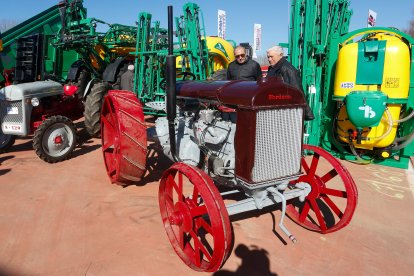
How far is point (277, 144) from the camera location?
233cm

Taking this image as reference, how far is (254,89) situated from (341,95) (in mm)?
3127

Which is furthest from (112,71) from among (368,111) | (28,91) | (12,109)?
(368,111)

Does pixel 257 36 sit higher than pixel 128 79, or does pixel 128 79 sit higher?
pixel 257 36

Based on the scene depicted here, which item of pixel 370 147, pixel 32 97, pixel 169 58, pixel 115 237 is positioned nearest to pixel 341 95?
pixel 370 147

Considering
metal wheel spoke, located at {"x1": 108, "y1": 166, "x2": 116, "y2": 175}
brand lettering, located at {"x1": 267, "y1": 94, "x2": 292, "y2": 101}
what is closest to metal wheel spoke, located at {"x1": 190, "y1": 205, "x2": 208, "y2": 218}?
brand lettering, located at {"x1": 267, "y1": 94, "x2": 292, "y2": 101}

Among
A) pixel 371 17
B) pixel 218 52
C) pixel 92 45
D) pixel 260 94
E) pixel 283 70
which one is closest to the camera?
pixel 260 94

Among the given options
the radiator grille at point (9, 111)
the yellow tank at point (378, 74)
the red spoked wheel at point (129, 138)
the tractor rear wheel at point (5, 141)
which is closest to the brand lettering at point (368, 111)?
the yellow tank at point (378, 74)

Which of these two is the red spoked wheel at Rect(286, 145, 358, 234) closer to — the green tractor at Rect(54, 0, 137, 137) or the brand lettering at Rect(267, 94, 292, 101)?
the brand lettering at Rect(267, 94, 292, 101)

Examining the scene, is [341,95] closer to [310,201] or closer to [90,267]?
[310,201]

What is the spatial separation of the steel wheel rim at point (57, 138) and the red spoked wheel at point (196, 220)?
2.74 meters

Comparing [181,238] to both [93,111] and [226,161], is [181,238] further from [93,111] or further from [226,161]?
[93,111]

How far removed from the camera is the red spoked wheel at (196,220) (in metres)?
1.94

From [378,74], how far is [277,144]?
2.96 metres

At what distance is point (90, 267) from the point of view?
7.41 feet
